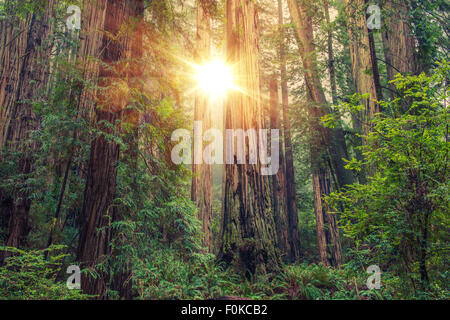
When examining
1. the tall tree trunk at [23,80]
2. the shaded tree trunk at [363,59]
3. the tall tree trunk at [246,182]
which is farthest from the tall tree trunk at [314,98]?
the tall tree trunk at [23,80]

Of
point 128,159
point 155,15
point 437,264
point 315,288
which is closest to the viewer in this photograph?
point 437,264

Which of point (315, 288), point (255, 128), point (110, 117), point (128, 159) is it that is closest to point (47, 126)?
point (110, 117)

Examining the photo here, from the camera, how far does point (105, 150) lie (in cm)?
380

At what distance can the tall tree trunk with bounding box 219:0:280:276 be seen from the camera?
13.7 ft

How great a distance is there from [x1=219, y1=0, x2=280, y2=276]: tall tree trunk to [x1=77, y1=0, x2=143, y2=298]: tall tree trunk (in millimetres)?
1948

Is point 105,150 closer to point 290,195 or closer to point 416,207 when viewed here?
point 416,207

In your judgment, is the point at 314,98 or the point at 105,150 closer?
the point at 105,150

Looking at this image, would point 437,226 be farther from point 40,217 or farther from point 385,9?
point 40,217

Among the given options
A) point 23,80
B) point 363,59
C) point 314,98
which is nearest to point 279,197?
point 314,98

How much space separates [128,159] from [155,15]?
9.31 ft

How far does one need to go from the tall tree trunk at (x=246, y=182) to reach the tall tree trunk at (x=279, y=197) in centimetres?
774

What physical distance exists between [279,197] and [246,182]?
34.2 ft

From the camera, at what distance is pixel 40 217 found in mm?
6539

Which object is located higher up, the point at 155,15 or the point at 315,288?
the point at 155,15
